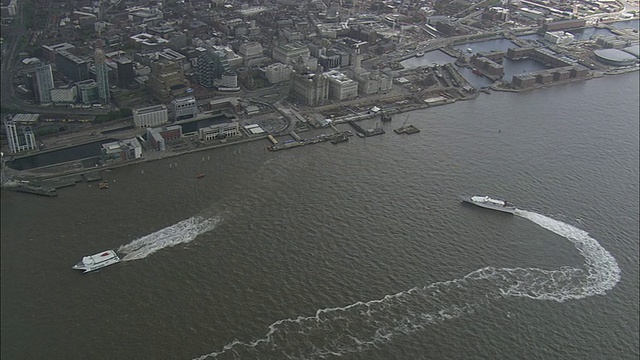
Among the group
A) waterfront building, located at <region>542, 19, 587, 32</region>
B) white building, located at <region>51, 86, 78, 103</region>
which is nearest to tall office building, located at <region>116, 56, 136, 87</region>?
white building, located at <region>51, 86, 78, 103</region>

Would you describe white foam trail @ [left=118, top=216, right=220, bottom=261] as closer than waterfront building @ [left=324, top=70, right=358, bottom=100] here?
Yes

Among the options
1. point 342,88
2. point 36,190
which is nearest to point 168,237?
point 36,190

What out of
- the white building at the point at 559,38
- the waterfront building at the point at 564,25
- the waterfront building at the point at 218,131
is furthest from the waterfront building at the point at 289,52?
the waterfront building at the point at 564,25

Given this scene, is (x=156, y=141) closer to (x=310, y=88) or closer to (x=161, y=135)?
(x=161, y=135)

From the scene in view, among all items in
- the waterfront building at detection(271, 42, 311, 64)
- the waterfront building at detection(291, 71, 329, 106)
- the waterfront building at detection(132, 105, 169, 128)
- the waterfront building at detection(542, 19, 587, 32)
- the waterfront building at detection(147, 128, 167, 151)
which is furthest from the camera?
the waterfront building at detection(542, 19, 587, 32)

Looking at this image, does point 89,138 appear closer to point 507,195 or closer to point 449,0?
point 507,195

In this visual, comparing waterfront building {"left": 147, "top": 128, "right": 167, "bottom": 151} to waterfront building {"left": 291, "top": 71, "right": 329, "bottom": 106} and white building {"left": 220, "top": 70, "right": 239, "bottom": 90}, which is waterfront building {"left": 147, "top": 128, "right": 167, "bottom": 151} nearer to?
white building {"left": 220, "top": 70, "right": 239, "bottom": 90}
